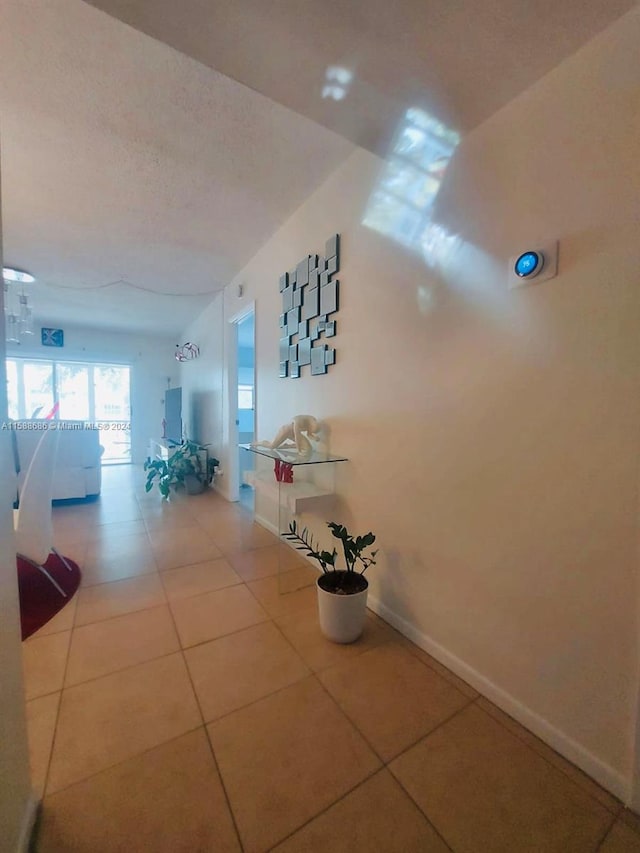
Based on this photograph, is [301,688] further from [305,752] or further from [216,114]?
[216,114]

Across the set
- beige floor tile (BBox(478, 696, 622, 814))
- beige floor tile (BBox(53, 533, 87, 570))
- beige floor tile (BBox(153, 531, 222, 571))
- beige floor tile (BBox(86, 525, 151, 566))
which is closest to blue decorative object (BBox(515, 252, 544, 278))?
beige floor tile (BBox(478, 696, 622, 814))

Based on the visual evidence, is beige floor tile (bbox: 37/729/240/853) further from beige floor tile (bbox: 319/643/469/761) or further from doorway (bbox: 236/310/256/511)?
doorway (bbox: 236/310/256/511)

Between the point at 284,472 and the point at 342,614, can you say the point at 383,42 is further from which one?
the point at 342,614

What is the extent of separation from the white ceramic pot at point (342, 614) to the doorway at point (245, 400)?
133 centimetres

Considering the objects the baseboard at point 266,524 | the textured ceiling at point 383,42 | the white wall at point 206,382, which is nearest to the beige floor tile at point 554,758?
the baseboard at point 266,524

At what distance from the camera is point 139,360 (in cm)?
665

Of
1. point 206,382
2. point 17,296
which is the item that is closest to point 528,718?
point 206,382

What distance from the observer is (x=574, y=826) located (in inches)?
35.0

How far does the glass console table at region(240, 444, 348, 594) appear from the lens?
6.70 feet

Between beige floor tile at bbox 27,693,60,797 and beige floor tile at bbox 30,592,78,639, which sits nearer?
beige floor tile at bbox 27,693,60,797

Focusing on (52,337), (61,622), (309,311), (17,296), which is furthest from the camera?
(52,337)

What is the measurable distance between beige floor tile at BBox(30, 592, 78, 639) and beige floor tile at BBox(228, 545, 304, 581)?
917mm

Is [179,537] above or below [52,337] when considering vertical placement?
below

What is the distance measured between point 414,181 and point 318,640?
2.21 metres
